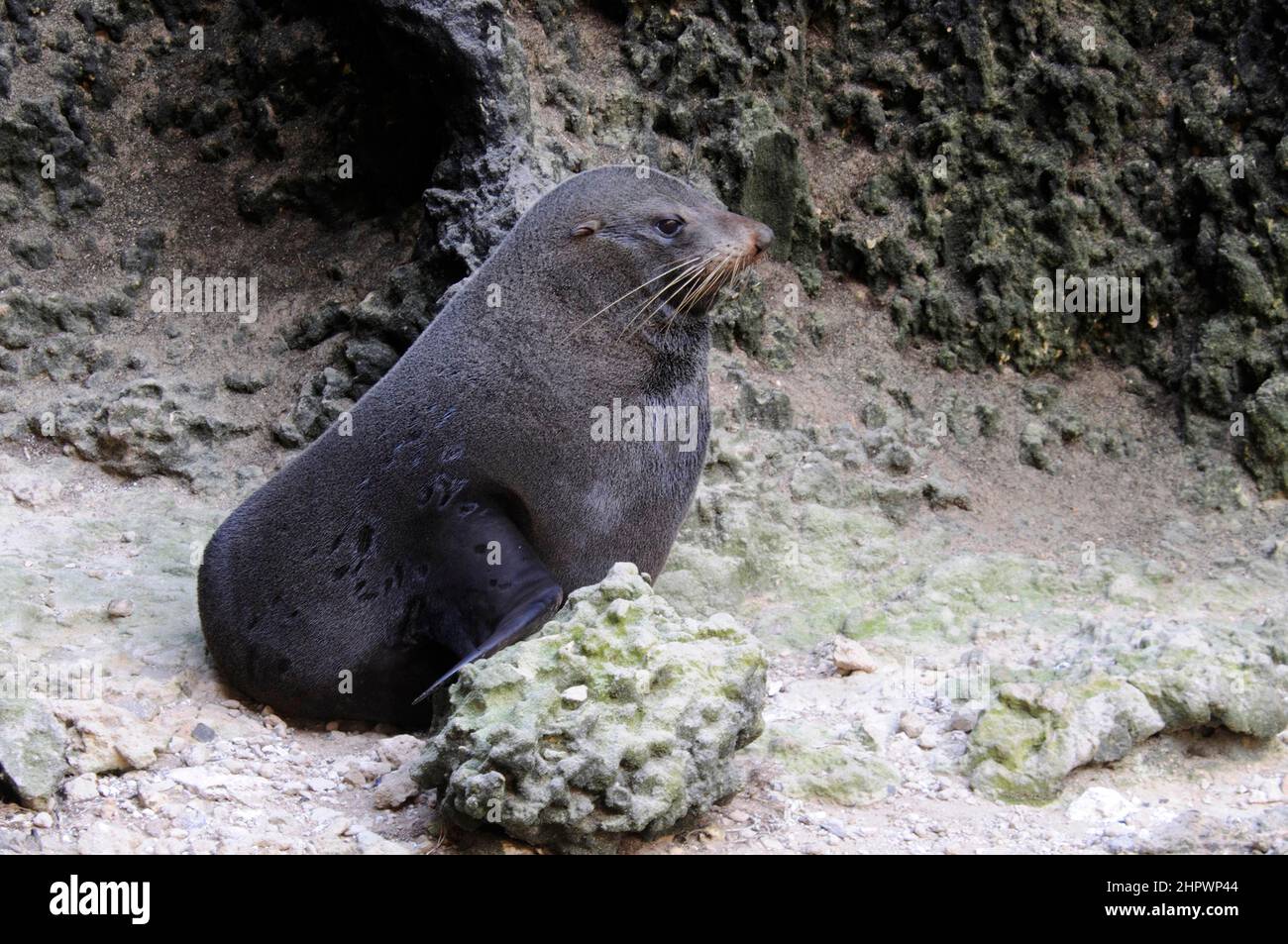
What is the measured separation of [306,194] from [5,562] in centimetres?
268

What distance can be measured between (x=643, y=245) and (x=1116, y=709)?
2328 mm

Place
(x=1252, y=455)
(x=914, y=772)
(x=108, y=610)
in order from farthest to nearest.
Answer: (x=1252, y=455), (x=108, y=610), (x=914, y=772)

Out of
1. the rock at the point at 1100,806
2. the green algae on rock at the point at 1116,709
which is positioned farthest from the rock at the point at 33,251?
the rock at the point at 1100,806

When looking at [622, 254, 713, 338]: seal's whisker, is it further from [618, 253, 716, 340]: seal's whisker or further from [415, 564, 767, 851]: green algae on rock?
[415, 564, 767, 851]: green algae on rock

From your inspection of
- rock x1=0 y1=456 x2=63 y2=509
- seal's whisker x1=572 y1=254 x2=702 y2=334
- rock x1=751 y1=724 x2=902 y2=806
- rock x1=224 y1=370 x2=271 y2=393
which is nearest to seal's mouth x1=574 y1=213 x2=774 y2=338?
seal's whisker x1=572 y1=254 x2=702 y2=334

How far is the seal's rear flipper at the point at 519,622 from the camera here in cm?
432

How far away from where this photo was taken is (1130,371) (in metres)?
6.96

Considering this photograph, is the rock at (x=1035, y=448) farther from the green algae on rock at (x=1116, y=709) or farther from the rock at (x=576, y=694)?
the rock at (x=576, y=694)

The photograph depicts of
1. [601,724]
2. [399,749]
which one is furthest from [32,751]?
[601,724]

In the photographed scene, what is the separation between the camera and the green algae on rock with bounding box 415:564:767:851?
136 inches

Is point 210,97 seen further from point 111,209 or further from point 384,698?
point 384,698

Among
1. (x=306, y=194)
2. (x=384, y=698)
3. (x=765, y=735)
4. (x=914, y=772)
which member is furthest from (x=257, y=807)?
(x=306, y=194)

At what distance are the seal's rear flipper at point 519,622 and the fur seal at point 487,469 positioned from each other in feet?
0.46

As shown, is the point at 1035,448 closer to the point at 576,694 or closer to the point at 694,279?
the point at 694,279
